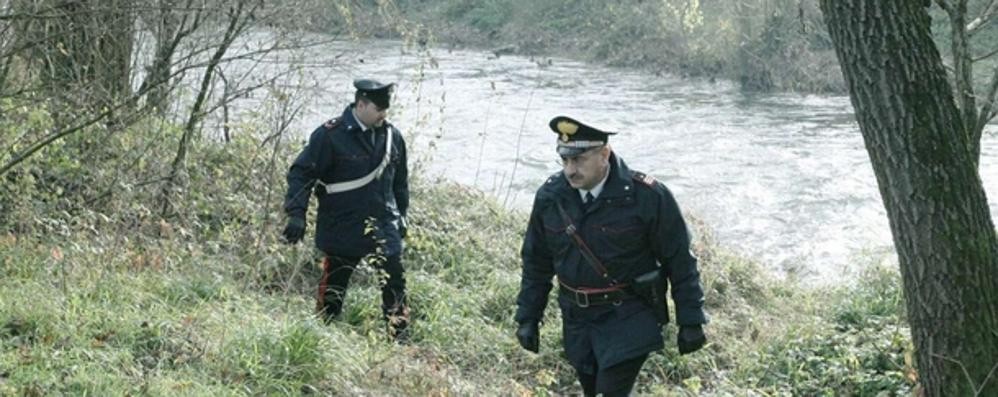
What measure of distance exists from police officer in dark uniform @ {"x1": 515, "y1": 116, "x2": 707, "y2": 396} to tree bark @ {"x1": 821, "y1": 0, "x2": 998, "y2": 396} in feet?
3.16

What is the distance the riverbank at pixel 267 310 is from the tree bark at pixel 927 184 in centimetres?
88

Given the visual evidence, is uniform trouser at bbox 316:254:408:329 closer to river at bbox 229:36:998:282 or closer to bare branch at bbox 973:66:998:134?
river at bbox 229:36:998:282

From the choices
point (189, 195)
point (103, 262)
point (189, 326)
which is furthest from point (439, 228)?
point (189, 326)

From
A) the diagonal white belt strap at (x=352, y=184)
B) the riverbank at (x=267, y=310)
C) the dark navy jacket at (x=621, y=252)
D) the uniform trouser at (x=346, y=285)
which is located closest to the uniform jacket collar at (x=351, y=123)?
the diagonal white belt strap at (x=352, y=184)

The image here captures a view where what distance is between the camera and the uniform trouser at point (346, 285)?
713 centimetres

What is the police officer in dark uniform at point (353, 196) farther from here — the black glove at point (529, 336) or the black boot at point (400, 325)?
the black glove at point (529, 336)

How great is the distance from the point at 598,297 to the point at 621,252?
0.24m

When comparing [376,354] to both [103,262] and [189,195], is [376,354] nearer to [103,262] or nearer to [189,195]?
[103,262]

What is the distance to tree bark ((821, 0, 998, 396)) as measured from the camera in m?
4.65

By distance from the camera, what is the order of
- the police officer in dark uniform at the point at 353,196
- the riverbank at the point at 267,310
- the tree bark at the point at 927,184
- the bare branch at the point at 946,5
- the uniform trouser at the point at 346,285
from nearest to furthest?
the tree bark at the point at 927,184, the riverbank at the point at 267,310, the bare branch at the point at 946,5, the police officer in dark uniform at the point at 353,196, the uniform trouser at the point at 346,285

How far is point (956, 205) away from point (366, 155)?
367cm

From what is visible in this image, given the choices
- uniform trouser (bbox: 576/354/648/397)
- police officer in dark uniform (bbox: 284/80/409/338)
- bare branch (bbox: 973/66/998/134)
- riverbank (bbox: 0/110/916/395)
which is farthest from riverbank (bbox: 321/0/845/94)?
uniform trouser (bbox: 576/354/648/397)

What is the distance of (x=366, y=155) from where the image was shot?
7.04 metres

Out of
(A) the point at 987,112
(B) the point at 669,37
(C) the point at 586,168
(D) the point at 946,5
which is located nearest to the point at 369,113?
(C) the point at 586,168
